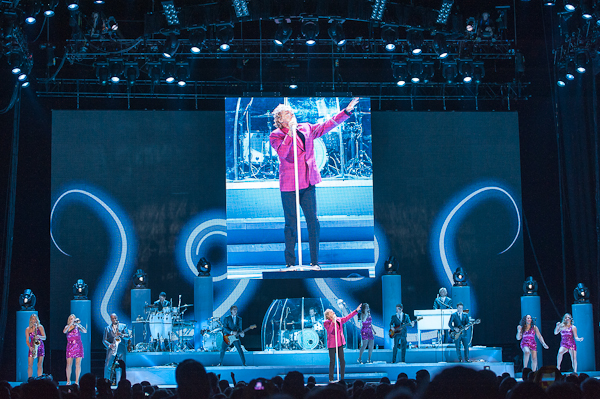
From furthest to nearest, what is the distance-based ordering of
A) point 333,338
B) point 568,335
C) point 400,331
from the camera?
point 568,335 < point 400,331 < point 333,338

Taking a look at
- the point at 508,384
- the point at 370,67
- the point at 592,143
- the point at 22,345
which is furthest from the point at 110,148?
the point at 508,384

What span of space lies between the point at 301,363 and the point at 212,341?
195 centimetres

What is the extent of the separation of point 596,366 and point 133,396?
45.7ft

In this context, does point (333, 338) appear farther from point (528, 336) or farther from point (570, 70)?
point (570, 70)

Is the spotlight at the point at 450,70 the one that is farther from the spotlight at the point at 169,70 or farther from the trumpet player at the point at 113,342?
the trumpet player at the point at 113,342

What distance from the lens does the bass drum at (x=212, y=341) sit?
566 inches

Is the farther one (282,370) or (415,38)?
(415,38)

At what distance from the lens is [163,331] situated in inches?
566

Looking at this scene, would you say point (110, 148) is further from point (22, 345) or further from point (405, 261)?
point (405, 261)

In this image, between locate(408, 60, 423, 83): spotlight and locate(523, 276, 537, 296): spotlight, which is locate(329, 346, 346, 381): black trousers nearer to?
locate(523, 276, 537, 296): spotlight

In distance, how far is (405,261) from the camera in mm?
16328

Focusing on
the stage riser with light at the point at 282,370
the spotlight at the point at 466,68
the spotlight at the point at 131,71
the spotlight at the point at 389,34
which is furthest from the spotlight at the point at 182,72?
the stage riser with light at the point at 282,370

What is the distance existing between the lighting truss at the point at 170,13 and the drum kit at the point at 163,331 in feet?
19.1

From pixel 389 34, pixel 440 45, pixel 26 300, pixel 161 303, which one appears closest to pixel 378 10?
pixel 389 34
